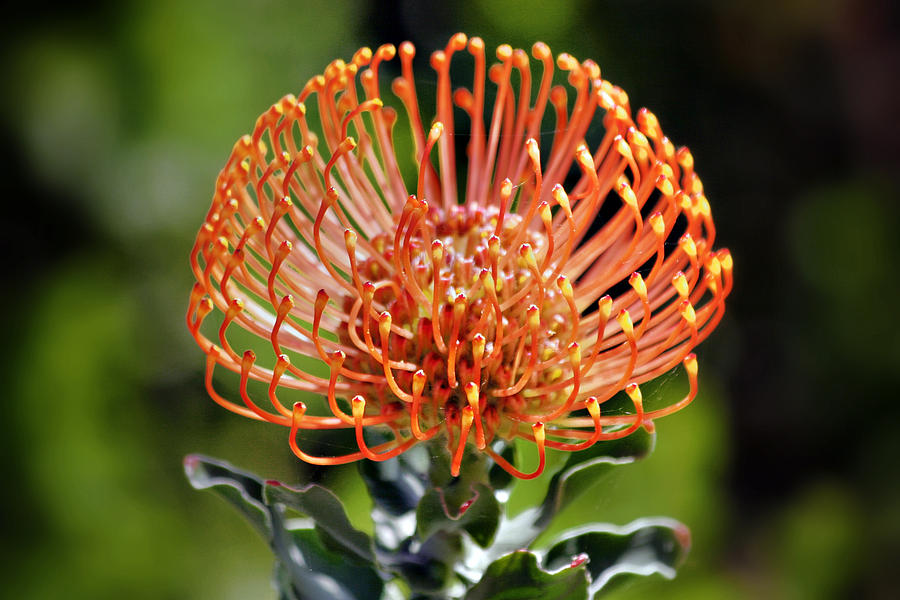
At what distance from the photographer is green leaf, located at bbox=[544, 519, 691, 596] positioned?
93 cm

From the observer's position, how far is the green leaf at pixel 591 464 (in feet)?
2.93

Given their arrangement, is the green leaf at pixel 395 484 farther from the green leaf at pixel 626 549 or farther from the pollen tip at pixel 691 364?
the pollen tip at pixel 691 364

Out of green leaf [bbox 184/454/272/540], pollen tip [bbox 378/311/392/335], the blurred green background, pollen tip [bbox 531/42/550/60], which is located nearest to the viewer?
pollen tip [bbox 378/311/392/335]

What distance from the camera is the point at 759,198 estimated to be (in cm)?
241

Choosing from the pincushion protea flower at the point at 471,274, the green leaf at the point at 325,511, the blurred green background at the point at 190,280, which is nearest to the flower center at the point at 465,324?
the pincushion protea flower at the point at 471,274

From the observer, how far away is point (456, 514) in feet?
2.69

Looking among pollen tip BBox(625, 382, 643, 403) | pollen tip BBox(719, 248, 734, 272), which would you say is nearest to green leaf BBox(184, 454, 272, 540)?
pollen tip BBox(625, 382, 643, 403)

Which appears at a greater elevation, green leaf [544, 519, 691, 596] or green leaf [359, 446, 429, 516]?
green leaf [359, 446, 429, 516]

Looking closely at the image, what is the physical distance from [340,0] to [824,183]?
60.1 inches

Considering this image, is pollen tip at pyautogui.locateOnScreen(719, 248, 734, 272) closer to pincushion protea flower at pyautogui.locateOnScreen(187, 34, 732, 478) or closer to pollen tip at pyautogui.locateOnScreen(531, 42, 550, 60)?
pincushion protea flower at pyautogui.locateOnScreen(187, 34, 732, 478)

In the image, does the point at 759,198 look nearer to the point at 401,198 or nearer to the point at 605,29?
the point at 605,29

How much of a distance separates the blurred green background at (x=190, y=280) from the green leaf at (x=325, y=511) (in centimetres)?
104

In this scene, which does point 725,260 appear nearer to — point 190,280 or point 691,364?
point 691,364

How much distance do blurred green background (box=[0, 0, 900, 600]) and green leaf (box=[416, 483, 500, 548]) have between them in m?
1.03
